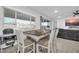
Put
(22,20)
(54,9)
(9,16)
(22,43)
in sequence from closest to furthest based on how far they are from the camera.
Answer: (22,43), (9,16), (22,20), (54,9)

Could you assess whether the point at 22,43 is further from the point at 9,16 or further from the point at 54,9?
the point at 54,9

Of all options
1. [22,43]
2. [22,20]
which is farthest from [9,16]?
[22,43]

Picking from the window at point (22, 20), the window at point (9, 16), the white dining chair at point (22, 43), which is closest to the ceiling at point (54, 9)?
the window at point (22, 20)

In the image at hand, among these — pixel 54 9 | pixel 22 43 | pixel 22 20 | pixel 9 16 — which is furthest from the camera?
pixel 54 9

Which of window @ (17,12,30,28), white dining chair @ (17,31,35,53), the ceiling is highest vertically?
the ceiling

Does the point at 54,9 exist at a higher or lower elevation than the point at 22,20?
higher

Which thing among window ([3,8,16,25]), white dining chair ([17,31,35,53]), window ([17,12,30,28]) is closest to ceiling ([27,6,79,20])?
window ([17,12,30,28])

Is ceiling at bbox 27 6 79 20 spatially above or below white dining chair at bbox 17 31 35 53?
above

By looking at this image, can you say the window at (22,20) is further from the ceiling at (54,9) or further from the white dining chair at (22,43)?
the white dining chair at (22,43)

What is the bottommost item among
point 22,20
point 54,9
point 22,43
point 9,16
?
point 22,43

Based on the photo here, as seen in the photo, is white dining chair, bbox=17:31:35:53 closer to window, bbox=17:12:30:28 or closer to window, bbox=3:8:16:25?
window, bbox=3:8:16:25
